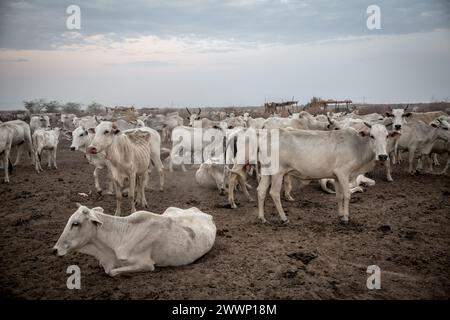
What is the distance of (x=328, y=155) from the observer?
281 inches

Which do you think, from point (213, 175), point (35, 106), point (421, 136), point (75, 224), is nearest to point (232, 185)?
point (213, 175)

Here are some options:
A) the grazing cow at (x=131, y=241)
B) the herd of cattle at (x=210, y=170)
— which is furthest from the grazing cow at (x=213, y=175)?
the grazing cow at (x=131, y=241)

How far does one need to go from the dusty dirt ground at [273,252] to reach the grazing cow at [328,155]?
0.89 m

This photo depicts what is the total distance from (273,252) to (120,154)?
408cm

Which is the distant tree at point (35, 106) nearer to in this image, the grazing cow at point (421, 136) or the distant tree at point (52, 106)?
the distant tree at point (52, 106)

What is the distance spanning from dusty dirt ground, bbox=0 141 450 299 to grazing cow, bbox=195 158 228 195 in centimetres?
48

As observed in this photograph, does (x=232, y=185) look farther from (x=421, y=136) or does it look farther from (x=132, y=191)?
(x=421, y=136)

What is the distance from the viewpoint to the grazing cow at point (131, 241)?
5.00 metres

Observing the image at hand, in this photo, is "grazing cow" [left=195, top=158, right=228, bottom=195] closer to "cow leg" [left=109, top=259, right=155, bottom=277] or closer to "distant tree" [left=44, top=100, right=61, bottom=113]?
"cow leg" [left=109, top=259, right=155, bottom=277]

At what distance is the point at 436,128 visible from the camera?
1192 cm

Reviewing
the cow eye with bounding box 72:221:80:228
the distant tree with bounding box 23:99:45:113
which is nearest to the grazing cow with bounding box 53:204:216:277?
the cow eye with bounding box 72:221:80:228

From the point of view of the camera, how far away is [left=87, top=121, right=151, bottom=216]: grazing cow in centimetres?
759

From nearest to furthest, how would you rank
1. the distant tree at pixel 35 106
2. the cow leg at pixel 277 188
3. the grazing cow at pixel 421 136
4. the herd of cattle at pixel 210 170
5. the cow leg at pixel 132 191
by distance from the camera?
the herd of cattle at pixel 210 170 → the cow leg at pixel 277 188 → the cow leg at pixel 132 191 → the grazing cow at pixel 421 136 → the distant tree at pixel 35 106
